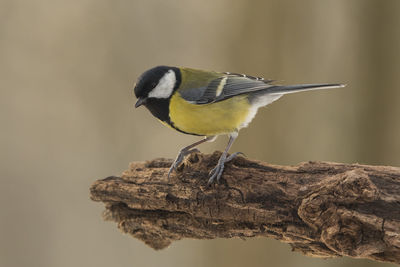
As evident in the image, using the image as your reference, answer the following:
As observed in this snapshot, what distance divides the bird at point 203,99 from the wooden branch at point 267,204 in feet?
0.44

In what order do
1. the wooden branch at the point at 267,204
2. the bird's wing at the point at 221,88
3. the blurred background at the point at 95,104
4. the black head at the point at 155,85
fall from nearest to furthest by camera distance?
1. the wooden branch at the point at 267,204
2. the black head at the point at 155,85
3. the bird's wing at the point at 221,88
4. the blurred background at the point at 95,104

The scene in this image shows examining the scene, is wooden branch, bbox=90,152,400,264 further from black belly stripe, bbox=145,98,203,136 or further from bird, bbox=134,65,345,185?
black belly stripe, bbox=145,98,203,136

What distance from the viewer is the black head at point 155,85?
248cm

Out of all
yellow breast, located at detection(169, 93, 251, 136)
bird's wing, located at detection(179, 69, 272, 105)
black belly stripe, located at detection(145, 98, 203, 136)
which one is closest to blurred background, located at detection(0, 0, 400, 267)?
bird's wing, located at detection(179, 69, 272, 105)

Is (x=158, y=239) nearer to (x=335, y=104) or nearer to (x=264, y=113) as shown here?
(x=264, y=113)

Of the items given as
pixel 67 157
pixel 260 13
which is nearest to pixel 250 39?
pixel 260 13

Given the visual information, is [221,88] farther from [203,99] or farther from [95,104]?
[95,104]

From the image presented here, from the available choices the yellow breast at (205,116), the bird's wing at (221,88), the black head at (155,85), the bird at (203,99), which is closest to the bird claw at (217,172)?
the bird at (203,99)

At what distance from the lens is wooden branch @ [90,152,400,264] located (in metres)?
1.80

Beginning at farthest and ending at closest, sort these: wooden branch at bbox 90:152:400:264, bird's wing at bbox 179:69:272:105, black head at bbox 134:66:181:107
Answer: bird's wing at bbox 179:69:272:105 < black head at bbox 134:66:181:107 < wooden branch at bbox 90:152:400:264

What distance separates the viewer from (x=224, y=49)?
4121 millimetres

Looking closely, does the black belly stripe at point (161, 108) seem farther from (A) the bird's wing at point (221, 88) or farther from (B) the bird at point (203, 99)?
(A) the bird's wing at point (221, 88)

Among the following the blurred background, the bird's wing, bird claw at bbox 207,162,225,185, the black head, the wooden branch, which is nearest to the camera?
the wooden branch

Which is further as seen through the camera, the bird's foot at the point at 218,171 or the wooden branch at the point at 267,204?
the bird's foot at the point at 218,171
